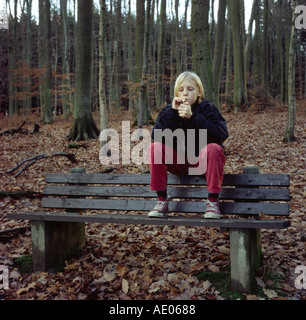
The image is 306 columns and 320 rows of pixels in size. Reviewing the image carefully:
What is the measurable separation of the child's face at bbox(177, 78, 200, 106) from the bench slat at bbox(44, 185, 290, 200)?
0.96 m

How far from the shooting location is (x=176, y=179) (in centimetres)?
359

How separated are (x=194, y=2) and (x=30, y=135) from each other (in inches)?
362

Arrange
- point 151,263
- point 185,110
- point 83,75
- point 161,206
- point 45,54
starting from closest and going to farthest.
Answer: point 185,110, point 161,206, point 151,263, point 83,75, point 45,54

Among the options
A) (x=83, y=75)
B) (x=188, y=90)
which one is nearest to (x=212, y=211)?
(x=188, y=90)

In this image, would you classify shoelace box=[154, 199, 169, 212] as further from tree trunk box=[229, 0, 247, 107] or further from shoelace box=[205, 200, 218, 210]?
tree trunk box=[229, 0, 247, 107]

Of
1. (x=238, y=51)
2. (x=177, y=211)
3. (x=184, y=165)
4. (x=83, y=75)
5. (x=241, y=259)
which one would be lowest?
(x=241, y=259)

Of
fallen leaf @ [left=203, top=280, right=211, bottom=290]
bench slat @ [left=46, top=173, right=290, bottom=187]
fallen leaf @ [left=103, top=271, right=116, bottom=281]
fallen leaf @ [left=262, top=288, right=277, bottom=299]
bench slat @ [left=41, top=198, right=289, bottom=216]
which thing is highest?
bench slat @ [left=46, top=173, right=290, bottom=187]

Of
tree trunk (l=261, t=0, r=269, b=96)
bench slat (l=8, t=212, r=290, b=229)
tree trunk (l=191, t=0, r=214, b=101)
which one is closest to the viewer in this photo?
bench slat (l=8, t=212, r=290, b=229)

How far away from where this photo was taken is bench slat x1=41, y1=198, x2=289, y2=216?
315 centimetres

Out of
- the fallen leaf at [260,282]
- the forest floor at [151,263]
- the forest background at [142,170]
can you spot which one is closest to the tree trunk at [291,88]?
the forest background at [142,170]

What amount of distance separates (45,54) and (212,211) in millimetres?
19738

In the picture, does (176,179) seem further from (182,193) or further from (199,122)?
(199,122)

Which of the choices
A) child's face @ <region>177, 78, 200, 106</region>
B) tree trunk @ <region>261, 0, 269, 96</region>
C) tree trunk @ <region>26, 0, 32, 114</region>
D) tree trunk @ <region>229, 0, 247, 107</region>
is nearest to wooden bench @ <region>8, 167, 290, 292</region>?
child's face @ <region>177, 78, 200, 106</region>
